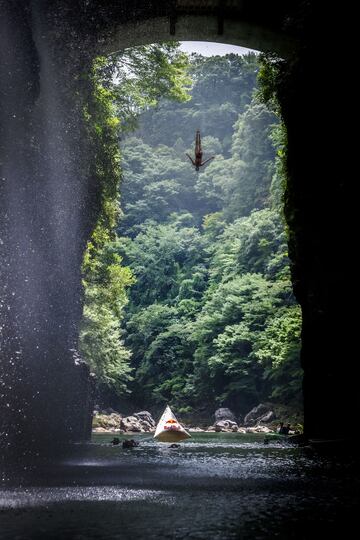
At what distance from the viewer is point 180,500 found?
8.06 meters

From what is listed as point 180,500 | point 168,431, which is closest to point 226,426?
point 168,431

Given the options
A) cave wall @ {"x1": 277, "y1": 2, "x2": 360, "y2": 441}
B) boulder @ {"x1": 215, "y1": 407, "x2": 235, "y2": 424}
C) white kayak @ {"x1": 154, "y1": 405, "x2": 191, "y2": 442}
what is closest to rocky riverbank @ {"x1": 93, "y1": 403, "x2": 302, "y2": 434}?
boulder @ {"x1": 215, "y1": 407, "x2": 235, "y2": 424}

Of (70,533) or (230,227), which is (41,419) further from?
(230,227)

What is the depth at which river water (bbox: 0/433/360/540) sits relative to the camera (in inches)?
235

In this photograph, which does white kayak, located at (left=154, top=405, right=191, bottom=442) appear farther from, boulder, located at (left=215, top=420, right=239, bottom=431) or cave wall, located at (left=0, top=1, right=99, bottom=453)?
boulder, located at (left=215, top=420, right=239, bottom=431)

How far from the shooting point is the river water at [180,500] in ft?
19.5

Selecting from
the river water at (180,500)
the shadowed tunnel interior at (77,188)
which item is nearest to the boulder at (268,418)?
the shadowed tunnel interior at (77,188)

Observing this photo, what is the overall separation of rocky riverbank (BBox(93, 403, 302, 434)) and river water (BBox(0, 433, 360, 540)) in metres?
24.1

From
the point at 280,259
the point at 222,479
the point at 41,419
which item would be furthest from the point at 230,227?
the point at 222,479

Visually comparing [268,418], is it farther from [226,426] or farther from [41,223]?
[41,223]

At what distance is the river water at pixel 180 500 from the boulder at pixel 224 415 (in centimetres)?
2847

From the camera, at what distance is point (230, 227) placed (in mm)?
58344

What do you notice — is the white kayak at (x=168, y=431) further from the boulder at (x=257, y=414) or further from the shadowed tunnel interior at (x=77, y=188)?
the boulder at (x=257, y=414)

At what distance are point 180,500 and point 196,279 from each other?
162 feet
